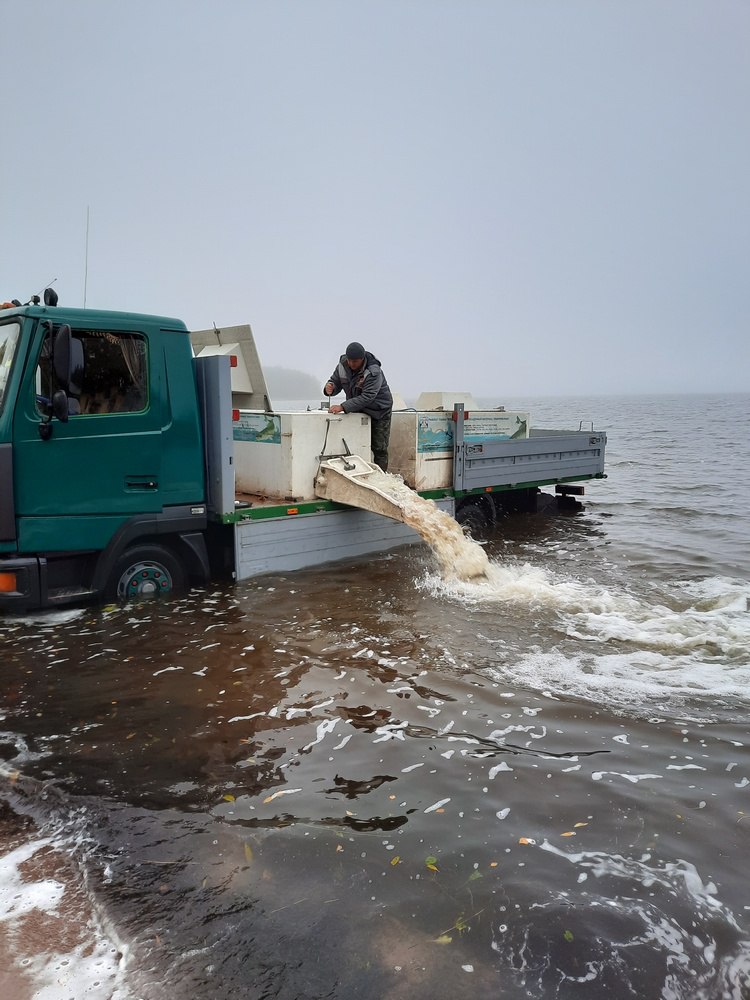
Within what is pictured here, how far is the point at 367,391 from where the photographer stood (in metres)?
8.16

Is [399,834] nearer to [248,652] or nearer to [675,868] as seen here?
[675,868]

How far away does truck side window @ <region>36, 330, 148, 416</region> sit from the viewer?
18.4 feet

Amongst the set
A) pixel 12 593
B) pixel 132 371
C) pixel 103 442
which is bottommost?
pixel 12 593

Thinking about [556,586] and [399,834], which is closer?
[399,834]

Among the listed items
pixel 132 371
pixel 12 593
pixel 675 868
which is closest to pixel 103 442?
pixel 132 371

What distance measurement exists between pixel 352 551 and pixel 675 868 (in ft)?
17.8

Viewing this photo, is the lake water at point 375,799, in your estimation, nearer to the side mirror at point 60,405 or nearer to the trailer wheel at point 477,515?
the side mirror at point 60,405

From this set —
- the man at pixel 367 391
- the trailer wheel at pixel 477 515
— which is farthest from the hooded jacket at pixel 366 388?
the trailer wheel at pixel 477 515

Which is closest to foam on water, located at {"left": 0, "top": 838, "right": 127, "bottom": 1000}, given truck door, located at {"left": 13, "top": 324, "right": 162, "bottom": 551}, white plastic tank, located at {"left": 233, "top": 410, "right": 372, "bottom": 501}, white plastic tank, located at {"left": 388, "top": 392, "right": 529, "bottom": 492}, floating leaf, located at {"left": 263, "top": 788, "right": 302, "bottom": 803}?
floating leaf, located at {"left": 263, "top": 788, "right": 302, "bottom": 803}

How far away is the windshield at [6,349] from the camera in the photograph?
555 centimetres

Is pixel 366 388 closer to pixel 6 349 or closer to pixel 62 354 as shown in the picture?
pixel 62 354

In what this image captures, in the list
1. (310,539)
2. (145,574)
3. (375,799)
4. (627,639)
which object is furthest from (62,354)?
(627,639)

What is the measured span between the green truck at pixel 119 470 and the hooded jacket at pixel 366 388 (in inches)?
48.5

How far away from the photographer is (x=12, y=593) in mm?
5648
